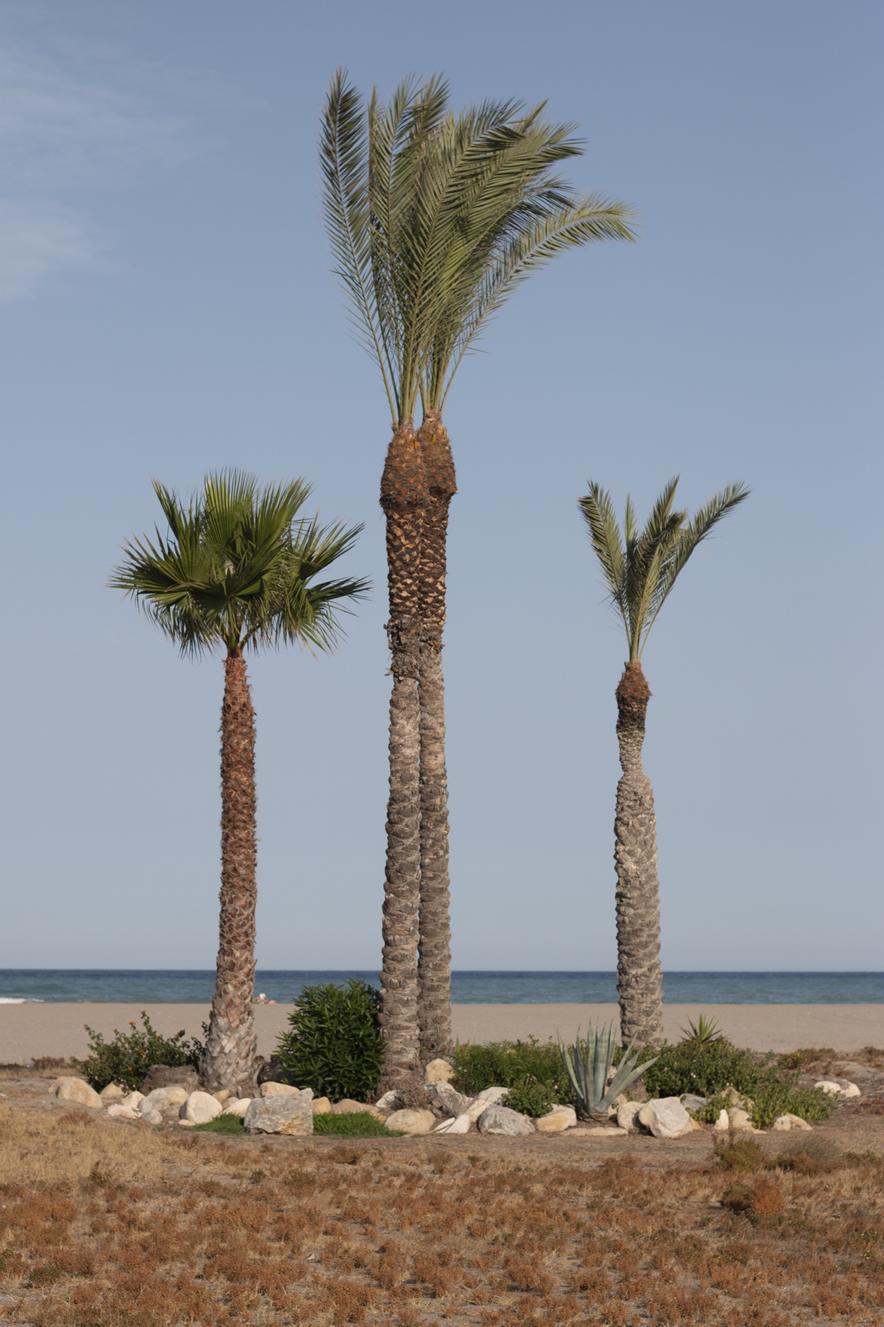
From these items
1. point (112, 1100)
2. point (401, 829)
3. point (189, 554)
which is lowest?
point (112, 1100)

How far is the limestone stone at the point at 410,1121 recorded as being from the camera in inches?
629

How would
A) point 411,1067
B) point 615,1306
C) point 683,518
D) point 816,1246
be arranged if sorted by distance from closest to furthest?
point 615,1306 < point 816,1246 < point 411,1067 < point 683,518

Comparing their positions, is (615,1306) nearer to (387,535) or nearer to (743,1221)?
(743,1221)

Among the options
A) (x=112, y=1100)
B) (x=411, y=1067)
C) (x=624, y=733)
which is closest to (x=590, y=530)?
(x=624, y=733)

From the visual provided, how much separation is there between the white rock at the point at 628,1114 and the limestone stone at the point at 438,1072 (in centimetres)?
298

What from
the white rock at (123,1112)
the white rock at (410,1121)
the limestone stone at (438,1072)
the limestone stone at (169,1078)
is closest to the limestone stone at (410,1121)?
the white rock at (410,1121)

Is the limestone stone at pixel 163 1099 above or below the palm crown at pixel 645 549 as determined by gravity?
below

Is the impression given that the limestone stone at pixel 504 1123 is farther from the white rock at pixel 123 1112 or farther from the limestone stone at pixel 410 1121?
the white rock at pixel 123 1112

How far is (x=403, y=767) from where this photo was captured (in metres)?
18.1

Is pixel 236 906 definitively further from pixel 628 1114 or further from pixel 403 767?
pixel 628 1114

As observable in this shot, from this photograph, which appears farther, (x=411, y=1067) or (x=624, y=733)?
(x=624, y=733)

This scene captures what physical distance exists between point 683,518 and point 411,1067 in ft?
37.1

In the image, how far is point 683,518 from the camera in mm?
22391

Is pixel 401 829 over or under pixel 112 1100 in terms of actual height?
over
